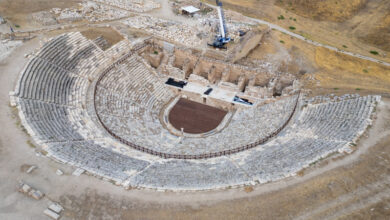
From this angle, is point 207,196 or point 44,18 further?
point 44,18

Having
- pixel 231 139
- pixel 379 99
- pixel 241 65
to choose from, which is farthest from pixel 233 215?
pixel 241 65

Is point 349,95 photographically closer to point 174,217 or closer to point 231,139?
point 231,139

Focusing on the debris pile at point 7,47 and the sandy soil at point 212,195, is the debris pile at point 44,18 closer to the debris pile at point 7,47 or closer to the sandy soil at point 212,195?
the debris pile at point 7,47

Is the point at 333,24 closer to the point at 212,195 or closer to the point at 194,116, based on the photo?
the point at 194,116

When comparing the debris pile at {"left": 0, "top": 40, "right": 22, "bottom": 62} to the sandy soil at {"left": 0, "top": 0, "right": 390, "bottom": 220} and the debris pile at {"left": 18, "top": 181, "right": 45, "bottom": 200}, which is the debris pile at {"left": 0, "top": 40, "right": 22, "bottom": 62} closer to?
the sandy soil at {"left": 0, "top": 0, "right": 390, "bottom": 220}

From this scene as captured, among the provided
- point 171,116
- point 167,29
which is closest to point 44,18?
point 167,29

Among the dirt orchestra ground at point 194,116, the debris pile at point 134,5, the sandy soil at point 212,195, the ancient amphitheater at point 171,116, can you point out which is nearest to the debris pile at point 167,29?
the ancient amphitheater at point 171,116

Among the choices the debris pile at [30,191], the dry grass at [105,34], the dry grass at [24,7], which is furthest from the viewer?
the dry grass at [24,7]

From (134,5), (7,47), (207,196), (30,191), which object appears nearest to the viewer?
(30,191)

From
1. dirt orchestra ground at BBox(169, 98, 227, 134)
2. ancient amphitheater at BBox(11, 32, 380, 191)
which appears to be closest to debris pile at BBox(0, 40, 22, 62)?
ancient amphitheater at BBox(11, 32, 380, 191)
